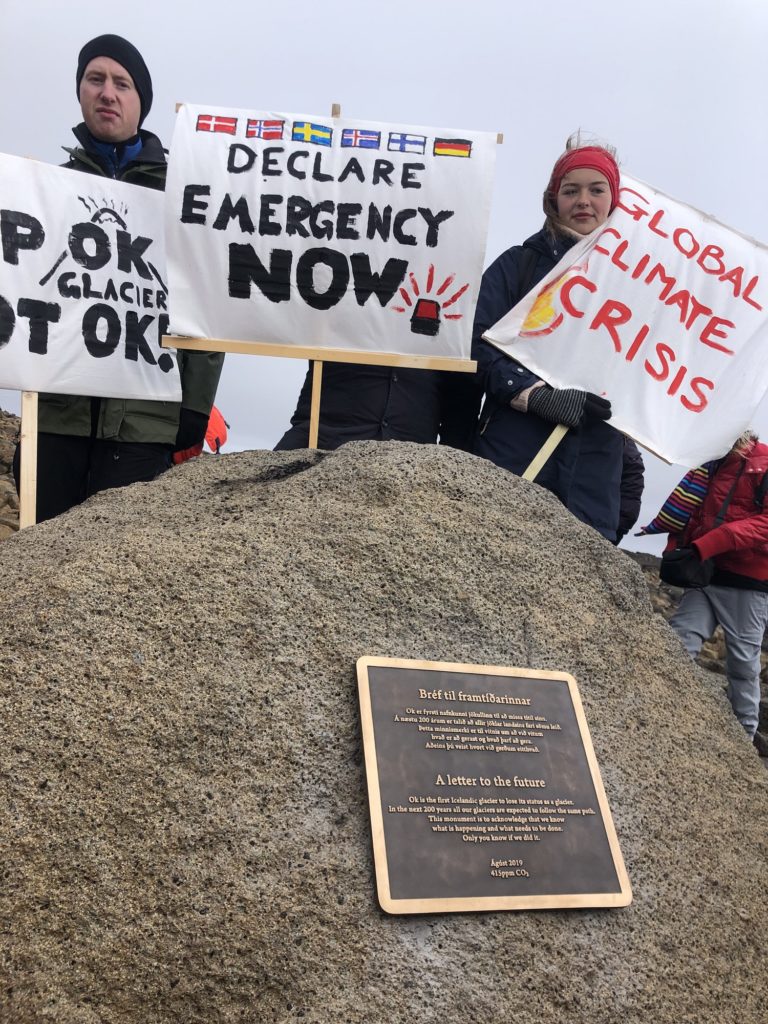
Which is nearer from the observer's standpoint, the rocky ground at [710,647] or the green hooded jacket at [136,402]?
the green hooded jacket at [136,402]

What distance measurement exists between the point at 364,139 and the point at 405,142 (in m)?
0.21

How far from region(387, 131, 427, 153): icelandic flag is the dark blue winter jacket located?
2.47 ft

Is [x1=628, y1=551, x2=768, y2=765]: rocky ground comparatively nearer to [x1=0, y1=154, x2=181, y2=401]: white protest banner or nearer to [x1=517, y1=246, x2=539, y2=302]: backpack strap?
[x1=517, y1=246, x2=539, y2=302]: backpack strap

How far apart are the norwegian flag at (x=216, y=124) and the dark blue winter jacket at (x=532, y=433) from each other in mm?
1499

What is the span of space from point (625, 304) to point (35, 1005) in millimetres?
3766

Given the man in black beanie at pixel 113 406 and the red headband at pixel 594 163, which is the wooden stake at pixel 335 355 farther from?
the red headband at pixel 594 163

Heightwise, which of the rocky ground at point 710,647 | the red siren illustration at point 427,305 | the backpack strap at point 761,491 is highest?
the red siren illustration at point 427,305

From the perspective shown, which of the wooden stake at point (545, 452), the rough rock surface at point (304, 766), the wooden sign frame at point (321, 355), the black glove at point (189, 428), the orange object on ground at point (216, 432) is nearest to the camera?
the rough rock surface at point (304, 766)

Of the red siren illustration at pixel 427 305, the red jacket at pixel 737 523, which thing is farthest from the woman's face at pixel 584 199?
the red jacket at pixel 737 523

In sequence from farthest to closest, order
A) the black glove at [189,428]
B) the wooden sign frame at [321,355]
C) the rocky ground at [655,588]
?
the rocky ground at [655,588]
the black glove at [189,428]
the wooden sign frame at [321,355]

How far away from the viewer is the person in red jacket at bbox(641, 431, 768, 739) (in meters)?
5.00

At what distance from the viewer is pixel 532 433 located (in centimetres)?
417

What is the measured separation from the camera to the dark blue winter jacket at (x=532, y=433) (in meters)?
4.15

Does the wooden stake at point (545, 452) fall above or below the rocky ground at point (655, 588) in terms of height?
above
